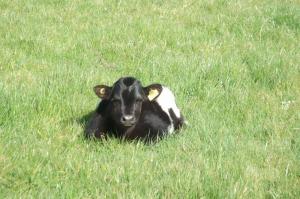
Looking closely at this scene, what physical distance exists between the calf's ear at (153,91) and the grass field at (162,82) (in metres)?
0.52

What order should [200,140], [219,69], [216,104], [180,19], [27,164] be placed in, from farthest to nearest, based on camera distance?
1. [180,19]
2. [219,69]
3. [216,104]
4. [200,140]
5. [27,164]

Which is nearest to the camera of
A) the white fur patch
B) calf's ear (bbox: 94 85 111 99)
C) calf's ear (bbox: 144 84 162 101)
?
calf's ear (bbox: 94 85 111 99)

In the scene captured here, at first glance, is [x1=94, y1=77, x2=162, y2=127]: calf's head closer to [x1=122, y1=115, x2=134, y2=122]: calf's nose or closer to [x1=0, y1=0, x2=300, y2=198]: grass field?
[x1=122, y1=115, x2=134, y2=122]: calf's nose

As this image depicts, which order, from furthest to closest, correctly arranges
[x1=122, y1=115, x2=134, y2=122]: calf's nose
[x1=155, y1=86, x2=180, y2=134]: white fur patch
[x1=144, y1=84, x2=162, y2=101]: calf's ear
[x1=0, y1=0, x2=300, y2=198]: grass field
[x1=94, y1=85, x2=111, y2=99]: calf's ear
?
[x1=155, y1=86, x2=180, y2=134]: white fur patch, [x1=144, y1=84, x2=162, y2=101]: calf's ear, [x1=94, y1=85, x2=111, y2=99]: calf's ear, [x1=122, y1=115, x2=134, y2=122]: calf's nose, [x1=0, y1=0, x2=300, y2=198]: grass field

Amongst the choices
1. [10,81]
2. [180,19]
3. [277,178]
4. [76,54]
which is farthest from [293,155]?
[180,19]

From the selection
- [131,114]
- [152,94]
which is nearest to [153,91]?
[152,94]

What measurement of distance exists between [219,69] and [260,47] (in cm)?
176

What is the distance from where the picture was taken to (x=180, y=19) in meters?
12.5

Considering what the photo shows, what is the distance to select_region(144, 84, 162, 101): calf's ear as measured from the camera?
7.05 metres

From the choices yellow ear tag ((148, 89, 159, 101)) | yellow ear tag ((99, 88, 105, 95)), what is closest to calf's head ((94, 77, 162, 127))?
yellow ear tag ((99, 88, 105, 95))

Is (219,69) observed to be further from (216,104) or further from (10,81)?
(10,81)

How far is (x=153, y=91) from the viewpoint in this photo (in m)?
7.11

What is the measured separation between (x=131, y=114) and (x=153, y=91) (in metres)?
0.58

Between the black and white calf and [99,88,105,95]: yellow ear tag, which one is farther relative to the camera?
[99,88,105,95]: yellow ear tag
